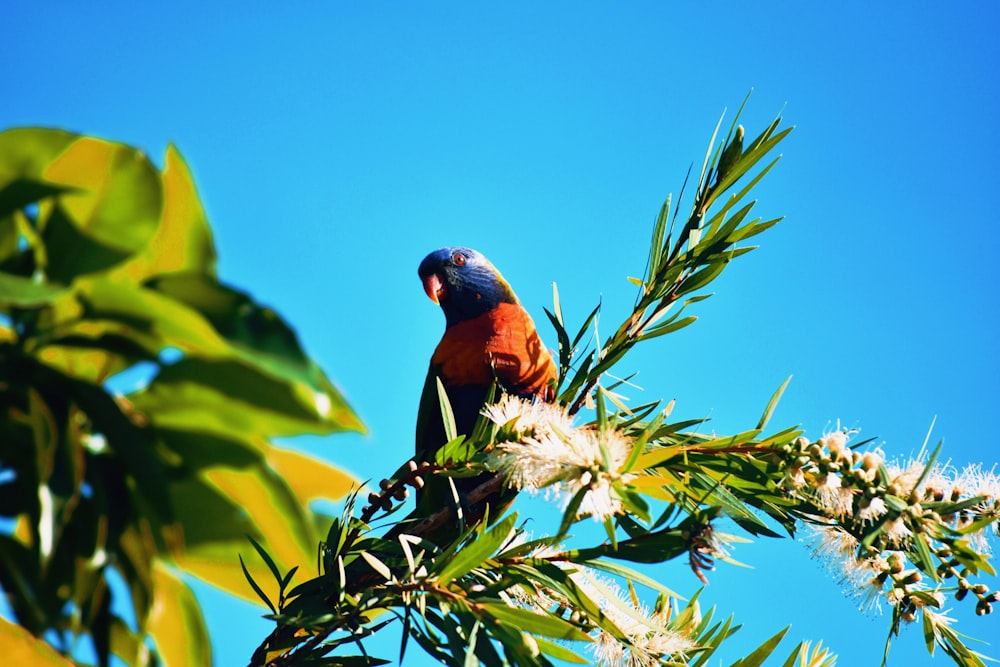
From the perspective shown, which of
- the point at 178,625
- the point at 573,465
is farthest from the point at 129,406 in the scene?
the point at 573,465

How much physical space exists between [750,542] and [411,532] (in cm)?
49

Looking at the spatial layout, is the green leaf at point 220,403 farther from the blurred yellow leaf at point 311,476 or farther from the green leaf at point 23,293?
the blurred yellow leaf at point 311,476

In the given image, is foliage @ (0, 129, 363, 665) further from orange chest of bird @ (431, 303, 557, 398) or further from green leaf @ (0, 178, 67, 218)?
orange chest of bird @ (431, 303, 557, 398)

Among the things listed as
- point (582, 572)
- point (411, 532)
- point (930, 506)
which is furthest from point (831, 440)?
point (411, 532)

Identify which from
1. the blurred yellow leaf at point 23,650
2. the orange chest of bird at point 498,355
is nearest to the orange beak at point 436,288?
the orange chest of bird at point 498,355

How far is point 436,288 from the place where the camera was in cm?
300

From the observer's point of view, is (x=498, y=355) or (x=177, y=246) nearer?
(x=177, y=246)

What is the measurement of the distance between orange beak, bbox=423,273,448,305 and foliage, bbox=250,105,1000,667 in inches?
69.5

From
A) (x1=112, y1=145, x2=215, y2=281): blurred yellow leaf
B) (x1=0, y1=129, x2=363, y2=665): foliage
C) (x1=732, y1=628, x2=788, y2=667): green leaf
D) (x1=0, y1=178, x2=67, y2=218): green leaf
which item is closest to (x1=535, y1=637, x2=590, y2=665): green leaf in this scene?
(x1=732, y1=628, x2=788, y2=667): green leaf

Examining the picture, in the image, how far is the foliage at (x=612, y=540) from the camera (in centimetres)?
93

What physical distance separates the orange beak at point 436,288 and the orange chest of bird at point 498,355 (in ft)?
1.14

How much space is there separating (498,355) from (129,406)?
4.23 feet

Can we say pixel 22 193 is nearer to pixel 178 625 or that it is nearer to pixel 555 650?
pixel 178 625

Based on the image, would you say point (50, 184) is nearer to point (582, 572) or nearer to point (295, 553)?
point (295, 553)
